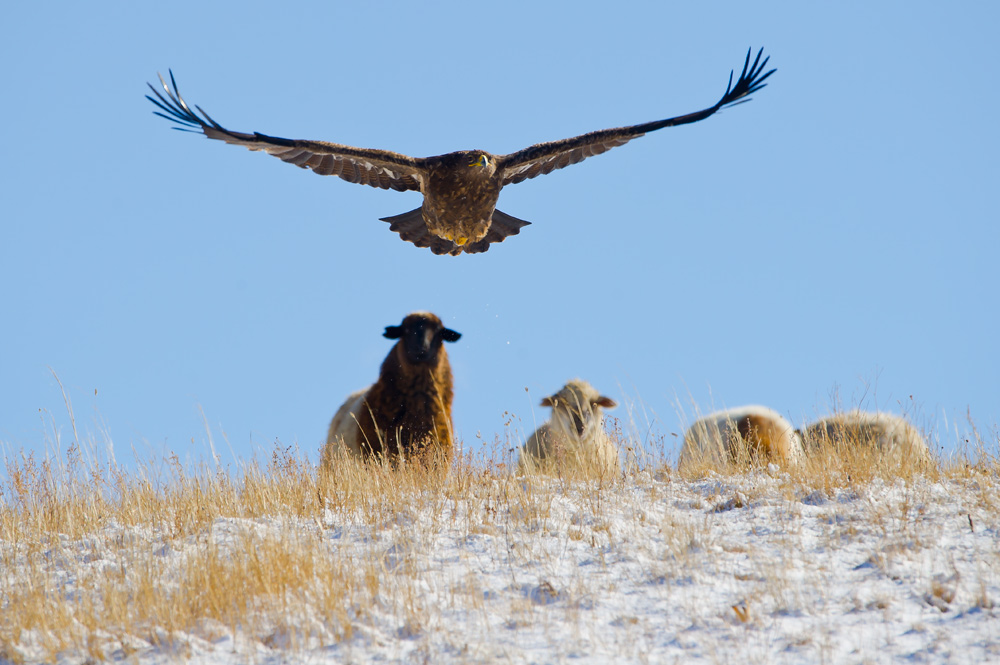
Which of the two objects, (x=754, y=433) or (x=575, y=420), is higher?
(x=575, y=420)

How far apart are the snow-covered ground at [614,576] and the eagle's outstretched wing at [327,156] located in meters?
4.00

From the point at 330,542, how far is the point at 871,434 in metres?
6.66

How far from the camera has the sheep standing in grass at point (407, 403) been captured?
29.8 ft

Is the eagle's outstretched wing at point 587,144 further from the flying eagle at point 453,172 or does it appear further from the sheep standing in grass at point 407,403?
the sheep standing in grass at point 407,403

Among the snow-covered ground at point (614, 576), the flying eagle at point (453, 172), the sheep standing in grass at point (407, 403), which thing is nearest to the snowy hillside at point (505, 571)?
the snow-covered ground at point (614, 576)

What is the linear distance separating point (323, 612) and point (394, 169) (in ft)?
22.9

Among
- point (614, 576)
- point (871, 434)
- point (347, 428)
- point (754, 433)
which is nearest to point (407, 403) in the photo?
point (347, 428)

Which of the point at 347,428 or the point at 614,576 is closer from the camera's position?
the point at 614,576

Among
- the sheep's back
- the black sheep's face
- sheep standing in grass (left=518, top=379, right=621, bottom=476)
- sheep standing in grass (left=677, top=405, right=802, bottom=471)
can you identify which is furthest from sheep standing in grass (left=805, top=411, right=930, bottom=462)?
the sheep's back

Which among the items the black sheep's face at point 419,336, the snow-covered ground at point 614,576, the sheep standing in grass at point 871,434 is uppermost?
the black sheep's face at point 419,336

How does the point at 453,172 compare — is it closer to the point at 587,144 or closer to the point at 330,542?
the point at 587,144

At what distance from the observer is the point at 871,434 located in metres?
9.58

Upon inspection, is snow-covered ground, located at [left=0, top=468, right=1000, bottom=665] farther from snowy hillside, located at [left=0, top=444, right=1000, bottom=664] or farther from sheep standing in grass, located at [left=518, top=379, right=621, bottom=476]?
sheep standing in grass, located at [left=518, top=379, right=621, bottom=476]

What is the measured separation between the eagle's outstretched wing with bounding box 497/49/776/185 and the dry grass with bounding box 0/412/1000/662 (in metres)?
3.61
